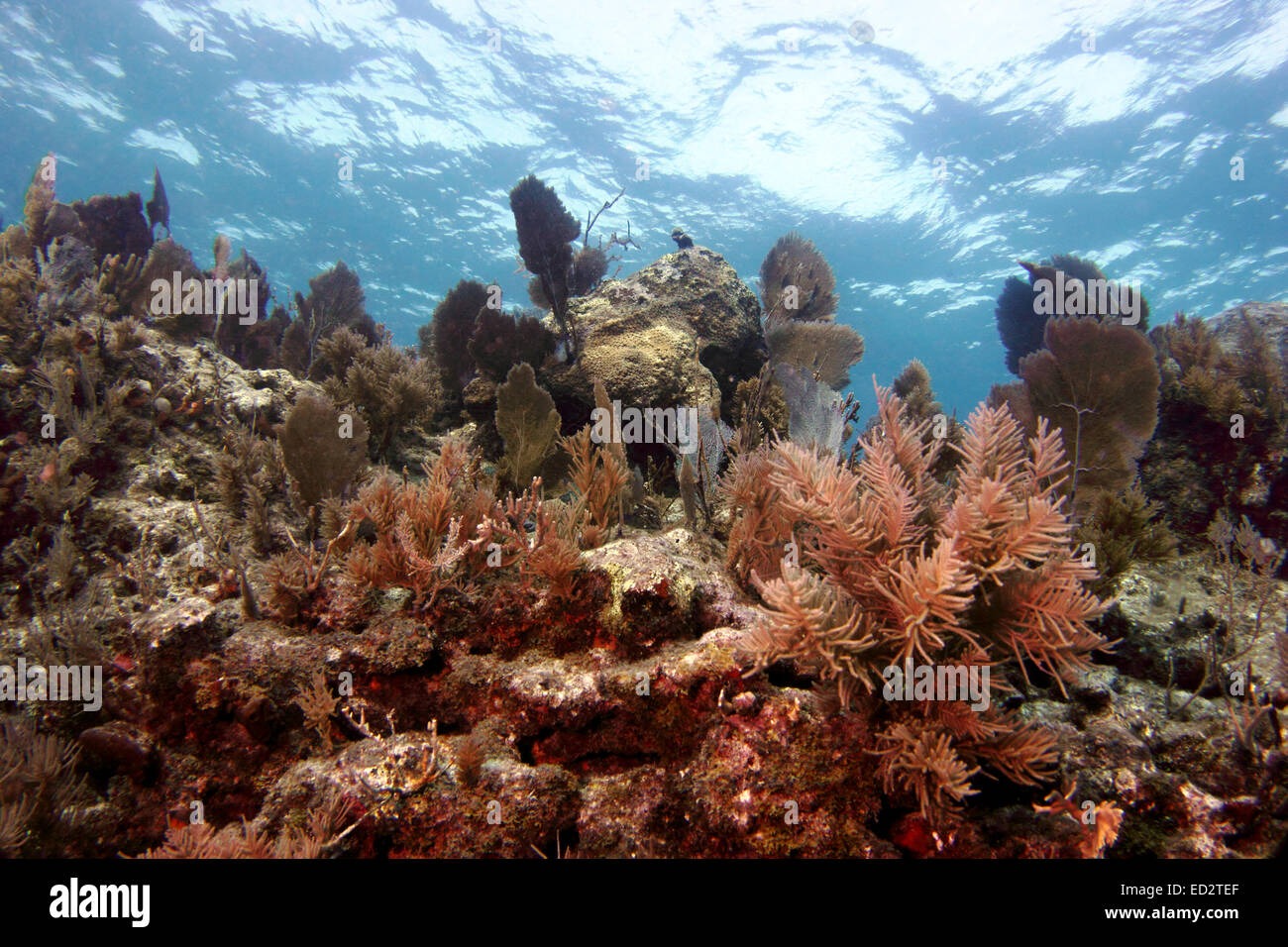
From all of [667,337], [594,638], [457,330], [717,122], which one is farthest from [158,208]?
[717,122]

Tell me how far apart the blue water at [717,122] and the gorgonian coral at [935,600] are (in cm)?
1864

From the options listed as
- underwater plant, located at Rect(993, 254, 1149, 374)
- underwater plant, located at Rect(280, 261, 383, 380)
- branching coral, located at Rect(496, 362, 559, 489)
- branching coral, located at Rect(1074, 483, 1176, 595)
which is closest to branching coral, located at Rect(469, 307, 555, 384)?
branching coral, located at Rect(496, 362, 559, 489)

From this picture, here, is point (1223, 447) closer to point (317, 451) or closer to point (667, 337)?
point (667, 337)

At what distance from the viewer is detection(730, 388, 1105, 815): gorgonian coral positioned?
1860 millimetres

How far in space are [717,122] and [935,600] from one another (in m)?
21.9

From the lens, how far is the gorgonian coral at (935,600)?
186 centimetres

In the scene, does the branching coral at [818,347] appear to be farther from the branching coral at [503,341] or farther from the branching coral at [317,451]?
the branching coral at [317,451]

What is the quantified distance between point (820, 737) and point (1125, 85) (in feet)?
76.8

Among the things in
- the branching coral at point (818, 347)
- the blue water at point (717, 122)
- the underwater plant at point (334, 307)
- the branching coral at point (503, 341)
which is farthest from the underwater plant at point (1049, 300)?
the underwater plant at point (334, 307)

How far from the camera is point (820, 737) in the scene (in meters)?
2.26

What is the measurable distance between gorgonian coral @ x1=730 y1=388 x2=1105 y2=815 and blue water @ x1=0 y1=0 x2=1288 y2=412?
1864cm
